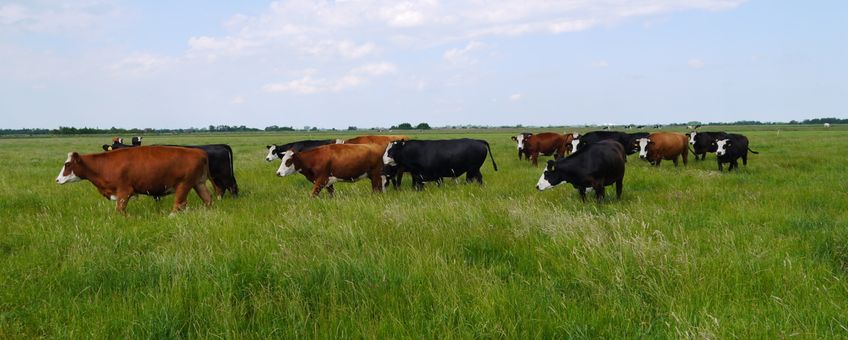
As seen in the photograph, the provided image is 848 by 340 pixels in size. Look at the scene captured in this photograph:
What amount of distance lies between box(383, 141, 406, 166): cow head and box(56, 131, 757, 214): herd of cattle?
25 mm

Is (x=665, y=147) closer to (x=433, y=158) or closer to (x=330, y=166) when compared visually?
(x=433, y=158)

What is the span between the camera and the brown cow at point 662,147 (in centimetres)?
1622

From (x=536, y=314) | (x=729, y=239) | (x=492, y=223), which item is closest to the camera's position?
(x=536, y=314)

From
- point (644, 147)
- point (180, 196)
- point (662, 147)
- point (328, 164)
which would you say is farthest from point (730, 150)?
point (180, 196)

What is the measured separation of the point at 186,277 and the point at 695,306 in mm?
4186

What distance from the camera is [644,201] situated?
834 centimetres

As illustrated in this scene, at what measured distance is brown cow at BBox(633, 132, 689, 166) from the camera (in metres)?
16.2

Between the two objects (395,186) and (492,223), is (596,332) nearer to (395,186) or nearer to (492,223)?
(492,223)

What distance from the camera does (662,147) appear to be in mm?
16859

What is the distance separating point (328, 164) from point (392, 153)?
176cm

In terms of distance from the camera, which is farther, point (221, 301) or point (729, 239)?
point (729, 239)

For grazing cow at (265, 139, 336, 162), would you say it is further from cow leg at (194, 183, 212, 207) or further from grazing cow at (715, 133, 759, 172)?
grazing cow at (715, 133, 759, 172)

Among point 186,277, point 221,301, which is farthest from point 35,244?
point 221,301

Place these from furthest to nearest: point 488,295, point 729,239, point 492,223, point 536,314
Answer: point 492,223
point 729,239
point 488,295
point 536,314
